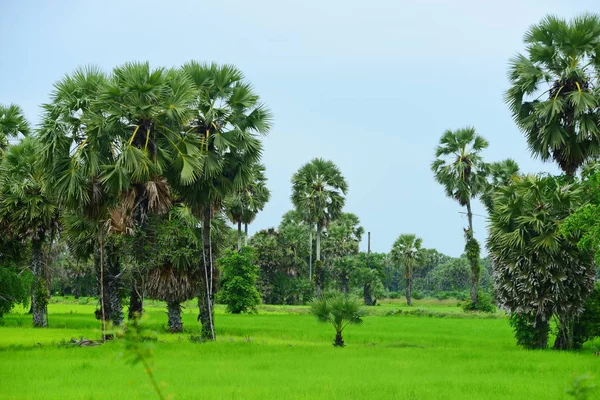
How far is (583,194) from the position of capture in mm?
22922

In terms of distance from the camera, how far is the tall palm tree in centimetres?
2664

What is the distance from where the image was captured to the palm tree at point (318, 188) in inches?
2474

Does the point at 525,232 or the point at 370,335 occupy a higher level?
the point at 525,232

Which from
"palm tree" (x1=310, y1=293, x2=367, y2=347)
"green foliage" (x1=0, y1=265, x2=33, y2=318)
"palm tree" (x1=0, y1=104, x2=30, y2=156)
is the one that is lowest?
"palm tree" (x1=310, y1=293, x2=367, y2=347)

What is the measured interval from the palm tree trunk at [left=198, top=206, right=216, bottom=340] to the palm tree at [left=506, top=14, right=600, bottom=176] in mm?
13090

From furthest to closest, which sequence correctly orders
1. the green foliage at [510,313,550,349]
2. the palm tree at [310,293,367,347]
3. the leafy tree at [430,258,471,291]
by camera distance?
the leafy tree at [430,258,471,291]
the palm tree at [310,293,367,347]
the green foliage at [510,313,550,349]

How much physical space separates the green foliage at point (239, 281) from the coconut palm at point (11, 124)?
16.1 meters

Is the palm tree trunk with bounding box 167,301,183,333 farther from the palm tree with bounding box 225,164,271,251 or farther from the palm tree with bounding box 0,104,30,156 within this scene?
the palm tree with bounding box 225,164,271,251

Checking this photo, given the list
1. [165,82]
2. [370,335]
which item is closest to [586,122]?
[370,335]

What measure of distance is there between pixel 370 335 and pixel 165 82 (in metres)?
14.6

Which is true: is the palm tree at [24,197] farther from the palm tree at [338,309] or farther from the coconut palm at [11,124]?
the palm tree at [338,309]

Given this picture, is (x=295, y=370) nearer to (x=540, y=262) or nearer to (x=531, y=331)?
(x=540, y=262)

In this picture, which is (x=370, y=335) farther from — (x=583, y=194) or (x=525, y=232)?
(x=583, y=194)

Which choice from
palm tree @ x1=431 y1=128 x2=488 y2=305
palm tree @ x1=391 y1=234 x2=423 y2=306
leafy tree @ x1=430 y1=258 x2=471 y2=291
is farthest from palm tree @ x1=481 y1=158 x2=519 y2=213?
leafy tree @ x1=430 y1=258 x2=471 y2=291
